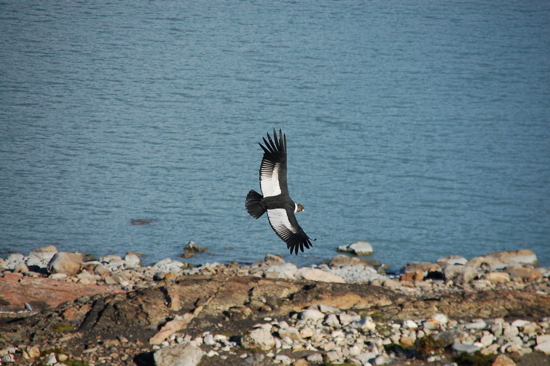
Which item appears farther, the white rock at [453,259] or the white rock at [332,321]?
the white rock at [453,259]

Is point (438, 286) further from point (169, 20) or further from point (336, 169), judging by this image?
point (169, 20)

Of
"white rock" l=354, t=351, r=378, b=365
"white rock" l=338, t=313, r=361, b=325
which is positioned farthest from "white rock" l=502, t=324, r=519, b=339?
"white rock" l=338, t=313, r=361, b=325

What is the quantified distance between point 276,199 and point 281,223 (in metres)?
0.42

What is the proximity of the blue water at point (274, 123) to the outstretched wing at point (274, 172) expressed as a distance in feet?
17.0

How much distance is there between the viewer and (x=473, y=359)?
28.7ft

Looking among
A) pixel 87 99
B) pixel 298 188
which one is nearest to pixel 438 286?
pixel 298 188

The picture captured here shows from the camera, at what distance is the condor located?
1023 cm

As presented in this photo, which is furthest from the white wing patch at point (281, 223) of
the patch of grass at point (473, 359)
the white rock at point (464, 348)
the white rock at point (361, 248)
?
the white rock at point (361, 248)

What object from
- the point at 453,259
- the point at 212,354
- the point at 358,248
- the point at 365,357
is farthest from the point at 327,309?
the point at 453,259

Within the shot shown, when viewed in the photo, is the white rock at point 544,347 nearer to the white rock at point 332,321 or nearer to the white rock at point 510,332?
the white rock at point 510,332

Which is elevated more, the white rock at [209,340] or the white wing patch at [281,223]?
the white wing patch at [281,223]

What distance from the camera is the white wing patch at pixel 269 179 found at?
1058cm

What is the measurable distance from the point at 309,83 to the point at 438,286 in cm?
1688

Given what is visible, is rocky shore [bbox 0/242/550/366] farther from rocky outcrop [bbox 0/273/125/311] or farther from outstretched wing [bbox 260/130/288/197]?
outstretched wing [bbox 260/130/288/197]
